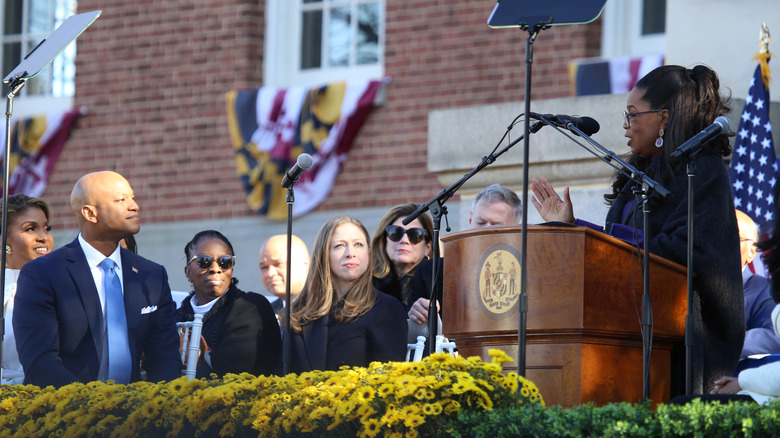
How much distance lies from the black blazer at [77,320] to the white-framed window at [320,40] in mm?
6020

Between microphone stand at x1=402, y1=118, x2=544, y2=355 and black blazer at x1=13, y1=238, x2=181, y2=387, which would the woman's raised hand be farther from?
black blazer at x1=13, y1=238, x2=181, y2=387

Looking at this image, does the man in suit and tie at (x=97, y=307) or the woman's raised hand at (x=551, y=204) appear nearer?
the woman's raised hand at (x=551, y=204)

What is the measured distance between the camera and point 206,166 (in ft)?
40.9

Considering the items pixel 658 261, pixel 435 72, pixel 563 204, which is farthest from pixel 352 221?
pixel 435 72

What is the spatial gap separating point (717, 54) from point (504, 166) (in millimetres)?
1577

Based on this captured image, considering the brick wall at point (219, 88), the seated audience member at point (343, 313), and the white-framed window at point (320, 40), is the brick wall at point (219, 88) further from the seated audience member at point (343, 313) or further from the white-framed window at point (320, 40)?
the seated audience member at point (343, 313)

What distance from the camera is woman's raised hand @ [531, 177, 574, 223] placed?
537cm

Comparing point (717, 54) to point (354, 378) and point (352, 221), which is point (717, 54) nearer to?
point (352, 221)

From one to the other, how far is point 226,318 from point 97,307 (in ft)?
2.67

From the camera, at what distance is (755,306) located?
6.75 metres

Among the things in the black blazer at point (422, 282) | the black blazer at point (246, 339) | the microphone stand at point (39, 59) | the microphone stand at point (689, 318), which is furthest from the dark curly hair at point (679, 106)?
the microphone stand at point (39, 59)

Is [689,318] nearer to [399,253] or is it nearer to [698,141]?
[698,141]

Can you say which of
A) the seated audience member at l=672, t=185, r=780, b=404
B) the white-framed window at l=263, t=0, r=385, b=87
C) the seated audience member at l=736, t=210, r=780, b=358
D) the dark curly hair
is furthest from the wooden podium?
the white-framed window at l=263, t=0, r=385, b=87

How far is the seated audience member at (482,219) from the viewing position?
22.1 feet
